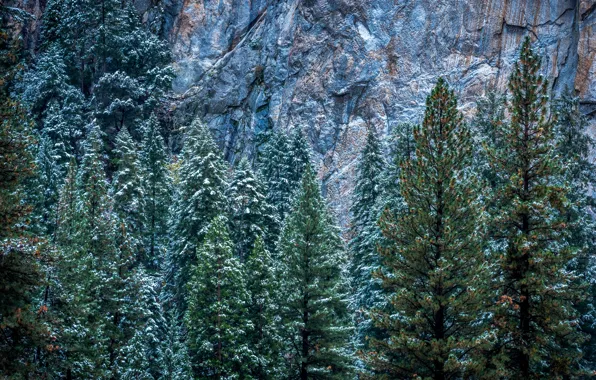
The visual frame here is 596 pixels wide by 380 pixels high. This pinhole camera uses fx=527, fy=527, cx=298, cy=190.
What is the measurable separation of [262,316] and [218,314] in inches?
88.0

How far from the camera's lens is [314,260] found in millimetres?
21500

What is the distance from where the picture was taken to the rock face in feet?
152

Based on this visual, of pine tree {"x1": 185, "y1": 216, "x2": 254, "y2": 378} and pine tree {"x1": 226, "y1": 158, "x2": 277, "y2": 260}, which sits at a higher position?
pine tree {"x1": 226, "y1": 158, "x2": 277, "y2": 260}

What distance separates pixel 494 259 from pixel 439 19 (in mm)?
40658

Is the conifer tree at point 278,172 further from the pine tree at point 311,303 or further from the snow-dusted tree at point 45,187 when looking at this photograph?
the snow-dusted tree at point 45,187

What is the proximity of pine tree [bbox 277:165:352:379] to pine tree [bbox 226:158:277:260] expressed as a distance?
685cm

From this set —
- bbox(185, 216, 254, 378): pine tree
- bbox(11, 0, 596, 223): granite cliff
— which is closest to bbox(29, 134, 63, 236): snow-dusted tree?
bbox(185, 216, 254, 378): pine tree

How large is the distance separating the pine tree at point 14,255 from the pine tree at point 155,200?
812 inches

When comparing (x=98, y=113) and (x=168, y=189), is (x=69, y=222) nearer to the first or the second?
(x=168, y=189)

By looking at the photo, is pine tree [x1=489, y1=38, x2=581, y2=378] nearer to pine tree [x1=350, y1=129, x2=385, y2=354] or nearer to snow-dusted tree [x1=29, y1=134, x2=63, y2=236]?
pine tree [x1=350, y1=129, x2=385, y2=354]

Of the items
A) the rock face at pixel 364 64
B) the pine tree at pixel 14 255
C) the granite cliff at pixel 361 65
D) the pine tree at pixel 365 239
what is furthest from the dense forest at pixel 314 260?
the granite cliff at pixel 361 65

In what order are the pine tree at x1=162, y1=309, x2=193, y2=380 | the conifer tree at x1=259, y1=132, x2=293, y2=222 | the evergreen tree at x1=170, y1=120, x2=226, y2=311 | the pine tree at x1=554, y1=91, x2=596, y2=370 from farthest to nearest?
the conifer tree at x1=259, y1=132, x2=293, y2=222, the evergreen tree at x1=170, y1=120, x2=226, y2=311, the pine tree at x1=554, y1=91, x2=596, y2=370, the pine tree at x1=162, y1=309, x2=193, y2=380

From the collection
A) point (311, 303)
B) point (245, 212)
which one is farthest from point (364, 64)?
point (311, 303)

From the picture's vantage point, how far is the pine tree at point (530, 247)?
45.4ft
